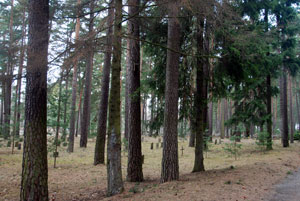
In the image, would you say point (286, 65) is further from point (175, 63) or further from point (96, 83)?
point (96, 83)

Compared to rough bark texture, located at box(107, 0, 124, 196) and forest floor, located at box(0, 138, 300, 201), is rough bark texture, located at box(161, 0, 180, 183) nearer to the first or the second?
forest floor, located at box(0, 138, 300, 201)

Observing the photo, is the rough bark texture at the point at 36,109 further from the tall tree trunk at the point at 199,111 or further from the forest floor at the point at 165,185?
the tall tree trunk at the point at 199,111

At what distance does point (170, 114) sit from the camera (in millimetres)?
6945

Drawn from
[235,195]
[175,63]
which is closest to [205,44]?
[175,63]

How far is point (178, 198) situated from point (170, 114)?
2491 millimetres

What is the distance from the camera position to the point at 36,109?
17.6 ft

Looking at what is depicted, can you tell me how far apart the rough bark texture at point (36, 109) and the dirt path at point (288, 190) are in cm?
544

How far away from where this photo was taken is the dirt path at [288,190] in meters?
5.38

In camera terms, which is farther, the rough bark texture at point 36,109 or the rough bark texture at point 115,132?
the rough bark texture at point 115,132

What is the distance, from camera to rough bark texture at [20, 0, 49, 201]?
5.30 metres

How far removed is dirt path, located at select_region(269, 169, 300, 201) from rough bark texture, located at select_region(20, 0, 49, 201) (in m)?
5.44

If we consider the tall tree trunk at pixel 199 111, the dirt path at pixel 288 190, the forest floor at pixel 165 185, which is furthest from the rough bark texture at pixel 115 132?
the dirt path at pixel 288 190

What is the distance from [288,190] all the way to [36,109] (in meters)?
6.74

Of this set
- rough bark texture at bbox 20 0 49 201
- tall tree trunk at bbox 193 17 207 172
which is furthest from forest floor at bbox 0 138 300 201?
rough bark texture at bbox 20 0 49 201
